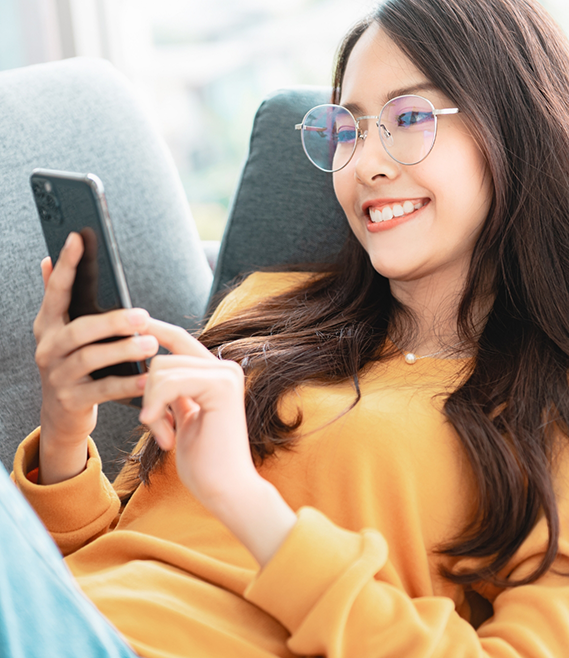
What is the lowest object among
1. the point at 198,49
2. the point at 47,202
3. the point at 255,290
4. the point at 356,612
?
the point at 356,612

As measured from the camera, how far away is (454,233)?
97cm

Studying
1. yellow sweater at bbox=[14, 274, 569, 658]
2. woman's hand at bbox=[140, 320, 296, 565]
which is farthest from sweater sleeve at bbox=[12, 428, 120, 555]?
woman's hand at bbox=[140, 320, 296, 565]

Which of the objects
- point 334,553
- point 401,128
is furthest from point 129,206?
point 334,553

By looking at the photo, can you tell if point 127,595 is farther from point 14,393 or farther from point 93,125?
point 93,125

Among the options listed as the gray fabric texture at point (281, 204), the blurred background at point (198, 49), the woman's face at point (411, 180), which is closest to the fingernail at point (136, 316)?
the woman's face at point (411, 180)

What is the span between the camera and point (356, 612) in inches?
26.5

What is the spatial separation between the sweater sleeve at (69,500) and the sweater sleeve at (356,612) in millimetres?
299

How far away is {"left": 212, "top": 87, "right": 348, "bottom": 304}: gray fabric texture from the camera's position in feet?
4.34

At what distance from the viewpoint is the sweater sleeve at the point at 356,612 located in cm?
66

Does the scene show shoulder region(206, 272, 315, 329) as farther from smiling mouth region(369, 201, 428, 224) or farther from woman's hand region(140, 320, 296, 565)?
woman's hand region(140, 320, 296, 565)

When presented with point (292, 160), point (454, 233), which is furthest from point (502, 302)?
point (292, 160)

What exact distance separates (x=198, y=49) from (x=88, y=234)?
74.3 inches

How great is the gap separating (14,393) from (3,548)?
57 cm

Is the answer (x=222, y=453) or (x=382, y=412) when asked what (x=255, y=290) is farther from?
(x=222, y=453)
